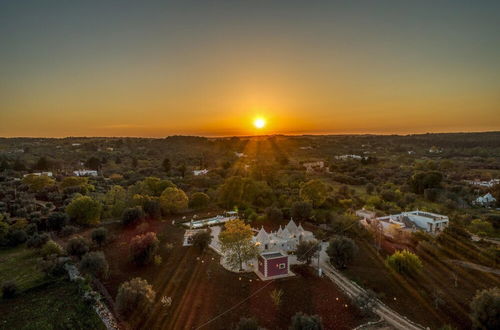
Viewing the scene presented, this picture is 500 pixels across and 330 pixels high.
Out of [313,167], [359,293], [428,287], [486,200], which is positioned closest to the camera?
[359,293]

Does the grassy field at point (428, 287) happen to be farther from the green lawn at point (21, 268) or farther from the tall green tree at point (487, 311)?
the green lawn at point (21, 268)

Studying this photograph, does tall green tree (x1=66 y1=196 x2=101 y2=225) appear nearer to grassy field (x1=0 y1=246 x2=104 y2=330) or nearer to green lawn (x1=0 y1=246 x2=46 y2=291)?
green lawn (x1=0 y1=246 x2=46 y2=291)

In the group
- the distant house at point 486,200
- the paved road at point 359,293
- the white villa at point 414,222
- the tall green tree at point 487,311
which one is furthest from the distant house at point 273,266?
the distant house at point 486,200

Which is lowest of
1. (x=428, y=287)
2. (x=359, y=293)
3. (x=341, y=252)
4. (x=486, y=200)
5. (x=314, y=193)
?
(x=428, y=287)

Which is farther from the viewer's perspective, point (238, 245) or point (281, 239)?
point (281, 239)

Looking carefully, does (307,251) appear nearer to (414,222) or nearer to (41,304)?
(414,222)

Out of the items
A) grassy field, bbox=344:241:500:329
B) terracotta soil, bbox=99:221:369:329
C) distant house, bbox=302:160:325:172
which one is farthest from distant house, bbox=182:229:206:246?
distant house, bbox=302:160:325:172

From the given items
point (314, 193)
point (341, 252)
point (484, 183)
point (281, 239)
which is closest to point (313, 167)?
point (484, 183)

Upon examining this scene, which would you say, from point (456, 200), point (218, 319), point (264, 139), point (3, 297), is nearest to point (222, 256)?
point (218, 319)
